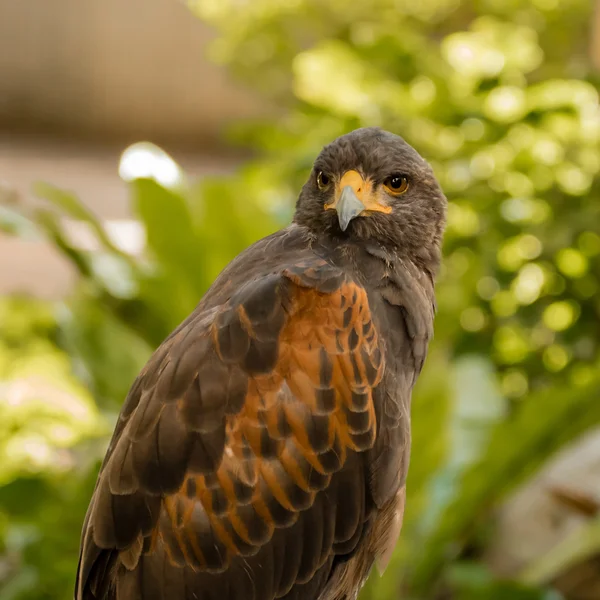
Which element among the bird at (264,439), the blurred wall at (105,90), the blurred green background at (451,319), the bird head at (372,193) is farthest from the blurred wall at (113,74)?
the bird at (264,439)

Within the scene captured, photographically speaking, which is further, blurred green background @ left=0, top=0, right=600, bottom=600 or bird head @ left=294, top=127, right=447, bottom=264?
blurred green background @ left=0, top=0, right=600, bottom=600

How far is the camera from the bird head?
1.00 metres

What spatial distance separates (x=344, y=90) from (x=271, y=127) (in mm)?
310

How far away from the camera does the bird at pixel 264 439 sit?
90 centimetres

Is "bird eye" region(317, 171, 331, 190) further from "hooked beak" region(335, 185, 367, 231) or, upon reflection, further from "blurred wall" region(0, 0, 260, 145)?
"blurred wall" region(0, 0, 260, 145)

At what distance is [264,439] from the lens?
901 mm

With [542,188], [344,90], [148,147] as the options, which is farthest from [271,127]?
[542,188]

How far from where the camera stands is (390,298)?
0.99 m

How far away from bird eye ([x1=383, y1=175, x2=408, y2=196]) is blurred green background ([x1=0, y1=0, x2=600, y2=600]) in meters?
0.96

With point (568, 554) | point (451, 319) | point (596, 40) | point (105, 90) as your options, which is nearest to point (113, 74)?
point (105, 90)

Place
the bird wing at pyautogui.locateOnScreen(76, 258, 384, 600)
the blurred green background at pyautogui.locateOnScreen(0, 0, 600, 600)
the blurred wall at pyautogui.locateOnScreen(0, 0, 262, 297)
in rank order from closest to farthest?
the bird wing at pyautogui.locateOnScreen(76, 258, 384, 600) → the blurred green background at pyautogui.locateOnScreen(0, 0, 600, 600) → the blurred wall at pyautogui.locateOnScreen(0, 0, 262, 297)

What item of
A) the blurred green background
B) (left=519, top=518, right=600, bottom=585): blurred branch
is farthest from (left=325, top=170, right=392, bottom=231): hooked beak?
(left=519, top=518, right=600, bottom=585): blurred branch

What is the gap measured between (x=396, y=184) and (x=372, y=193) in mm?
41

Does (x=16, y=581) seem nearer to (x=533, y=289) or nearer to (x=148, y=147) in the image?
(x=148, y=147)
